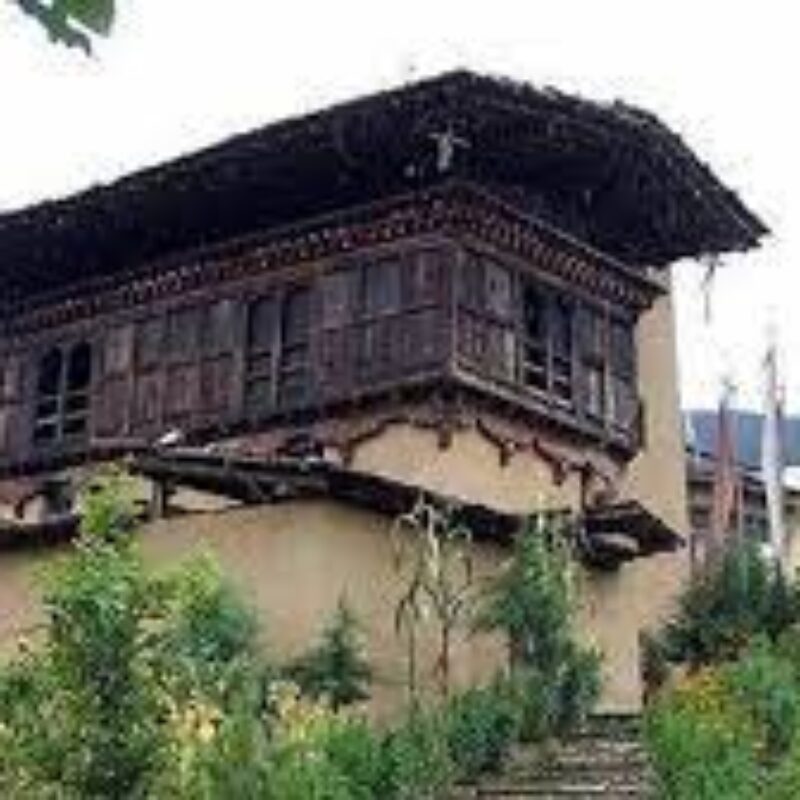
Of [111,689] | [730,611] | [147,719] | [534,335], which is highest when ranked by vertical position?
[534,335]

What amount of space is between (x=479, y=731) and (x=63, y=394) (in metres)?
12.5

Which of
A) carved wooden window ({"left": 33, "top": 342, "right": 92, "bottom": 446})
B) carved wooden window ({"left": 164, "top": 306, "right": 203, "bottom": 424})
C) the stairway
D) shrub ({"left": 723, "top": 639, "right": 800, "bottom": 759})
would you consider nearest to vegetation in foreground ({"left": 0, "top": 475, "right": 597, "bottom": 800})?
the stairway

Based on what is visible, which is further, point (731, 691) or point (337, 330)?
point (337, 330)

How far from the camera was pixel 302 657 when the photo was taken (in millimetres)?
15711

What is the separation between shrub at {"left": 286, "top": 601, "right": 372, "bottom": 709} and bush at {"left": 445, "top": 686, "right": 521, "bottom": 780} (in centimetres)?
124

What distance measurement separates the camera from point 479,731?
43.1 ft

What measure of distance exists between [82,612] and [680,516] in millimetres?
17669

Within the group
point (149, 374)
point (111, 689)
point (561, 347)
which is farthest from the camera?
point (149, 374)

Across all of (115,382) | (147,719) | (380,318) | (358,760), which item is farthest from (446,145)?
(147,719)

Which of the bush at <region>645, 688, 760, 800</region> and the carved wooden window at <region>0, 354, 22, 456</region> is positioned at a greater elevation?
the carved wooden window at <region>0, 354, 22, 456</region>

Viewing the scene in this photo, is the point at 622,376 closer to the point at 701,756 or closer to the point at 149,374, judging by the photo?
the point at 149,374

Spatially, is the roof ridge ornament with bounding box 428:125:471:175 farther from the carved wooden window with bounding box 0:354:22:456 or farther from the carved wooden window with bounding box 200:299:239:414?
the carved wooden window with bounding box 0:354:22:456

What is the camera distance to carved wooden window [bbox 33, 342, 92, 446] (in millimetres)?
24188

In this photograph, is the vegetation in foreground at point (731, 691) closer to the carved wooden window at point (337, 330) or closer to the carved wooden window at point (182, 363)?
the carved wooden window at point (337, 330)
